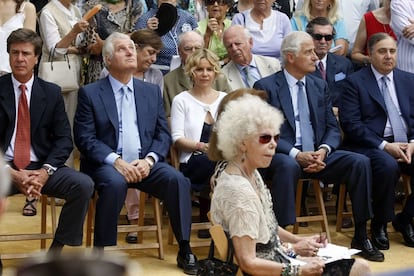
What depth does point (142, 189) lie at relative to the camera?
5.12 m

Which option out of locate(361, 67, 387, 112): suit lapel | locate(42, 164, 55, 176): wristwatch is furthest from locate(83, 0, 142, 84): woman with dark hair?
locate(361, 67, 387, 112): suit lapel

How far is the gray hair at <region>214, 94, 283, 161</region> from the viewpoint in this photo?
3486 mm

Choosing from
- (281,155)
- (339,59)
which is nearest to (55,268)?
(281,155)

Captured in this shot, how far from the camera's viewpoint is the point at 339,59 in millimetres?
6625

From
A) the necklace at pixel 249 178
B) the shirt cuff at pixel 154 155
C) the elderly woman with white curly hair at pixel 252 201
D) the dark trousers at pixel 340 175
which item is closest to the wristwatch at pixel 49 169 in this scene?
the shirt cuff at pixel 154 155

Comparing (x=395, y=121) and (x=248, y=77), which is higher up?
(x=248, y=77)

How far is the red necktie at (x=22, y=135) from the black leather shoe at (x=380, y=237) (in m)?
2.41

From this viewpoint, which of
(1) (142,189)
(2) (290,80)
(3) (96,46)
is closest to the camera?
(1) (142,189)

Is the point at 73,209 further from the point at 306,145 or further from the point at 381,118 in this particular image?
the point at 381,118

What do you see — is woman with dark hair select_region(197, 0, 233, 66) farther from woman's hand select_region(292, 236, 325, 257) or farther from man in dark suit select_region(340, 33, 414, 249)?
woman's hand select_region(292, 236, 325, 257)

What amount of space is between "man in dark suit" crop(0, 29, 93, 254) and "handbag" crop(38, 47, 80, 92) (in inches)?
35.2

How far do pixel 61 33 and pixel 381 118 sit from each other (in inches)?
98.5

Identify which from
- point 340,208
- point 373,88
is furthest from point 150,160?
point 373,88

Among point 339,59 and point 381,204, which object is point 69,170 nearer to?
point 381,204
